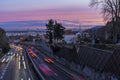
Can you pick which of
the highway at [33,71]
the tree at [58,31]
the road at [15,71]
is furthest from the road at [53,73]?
the tree at [58,31]

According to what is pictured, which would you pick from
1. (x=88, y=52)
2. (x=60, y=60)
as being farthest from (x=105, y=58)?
(x=60, y=60)

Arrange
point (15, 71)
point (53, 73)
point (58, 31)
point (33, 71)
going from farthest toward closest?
point (58, 31), point (15, 71), point (33, 71), point (53, 73)

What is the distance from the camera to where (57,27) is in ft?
450

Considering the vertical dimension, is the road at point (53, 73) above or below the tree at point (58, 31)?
below

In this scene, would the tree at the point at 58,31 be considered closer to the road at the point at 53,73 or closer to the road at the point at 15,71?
the road at the point at 15,71

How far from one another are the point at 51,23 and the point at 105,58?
108 m

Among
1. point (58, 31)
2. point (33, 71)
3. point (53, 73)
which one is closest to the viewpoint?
point (53, 73)

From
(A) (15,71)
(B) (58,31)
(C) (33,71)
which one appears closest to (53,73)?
(C) (33,71)

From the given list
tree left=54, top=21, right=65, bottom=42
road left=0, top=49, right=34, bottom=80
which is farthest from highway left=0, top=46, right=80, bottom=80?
tree left=54, top=21, right=65, bottom=42

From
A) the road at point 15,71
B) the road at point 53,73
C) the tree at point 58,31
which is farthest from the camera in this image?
the tree at point 58,31

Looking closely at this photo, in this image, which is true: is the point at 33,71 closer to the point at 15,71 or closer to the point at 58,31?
the point at 15,71

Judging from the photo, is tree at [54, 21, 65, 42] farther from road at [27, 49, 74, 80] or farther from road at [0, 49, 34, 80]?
road at [27, 49, 74, 80]

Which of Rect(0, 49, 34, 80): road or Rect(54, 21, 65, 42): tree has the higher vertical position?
Rect(54, 21, 65, 42): tree

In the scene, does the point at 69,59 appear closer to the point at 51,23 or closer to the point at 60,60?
the point at 60,60
